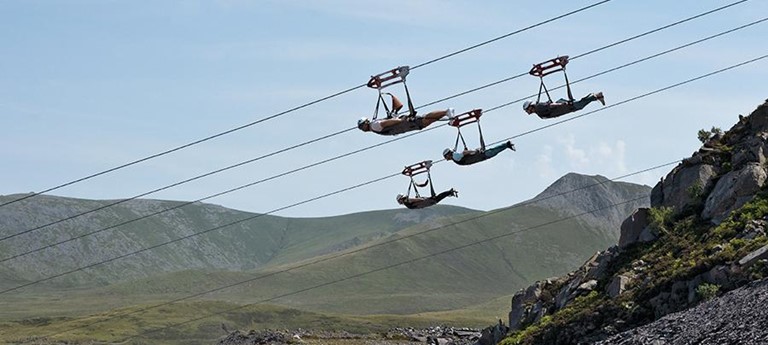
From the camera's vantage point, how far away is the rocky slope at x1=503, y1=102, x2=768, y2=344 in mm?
83500

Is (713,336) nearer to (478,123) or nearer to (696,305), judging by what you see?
(696,305)

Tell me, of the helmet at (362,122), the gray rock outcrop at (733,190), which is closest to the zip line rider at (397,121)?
the helmet at (362,122)

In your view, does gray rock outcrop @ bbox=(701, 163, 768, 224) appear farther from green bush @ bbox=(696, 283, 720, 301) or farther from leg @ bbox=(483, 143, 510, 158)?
leg @ bbox=(483, 143, 510, 158)

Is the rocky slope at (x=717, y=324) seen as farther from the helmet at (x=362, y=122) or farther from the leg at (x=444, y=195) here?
the helmet at (x=362, y=122)

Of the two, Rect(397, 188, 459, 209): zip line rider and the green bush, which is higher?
Rect(397, 188, 459, 209): zip line rider

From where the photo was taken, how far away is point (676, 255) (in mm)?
91938

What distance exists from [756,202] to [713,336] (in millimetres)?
25330

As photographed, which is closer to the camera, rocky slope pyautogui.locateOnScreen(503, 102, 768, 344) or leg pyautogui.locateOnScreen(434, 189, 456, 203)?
leg pyautogui.locateOnScreen(434, 189, 456, 203)

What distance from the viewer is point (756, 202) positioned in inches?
3615

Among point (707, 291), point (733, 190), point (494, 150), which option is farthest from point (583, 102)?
point (733, 190)

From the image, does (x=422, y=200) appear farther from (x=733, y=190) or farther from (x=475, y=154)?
(x=733, y=190)

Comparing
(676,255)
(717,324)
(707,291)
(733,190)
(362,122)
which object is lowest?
(717,324)

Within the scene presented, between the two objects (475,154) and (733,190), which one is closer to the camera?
(475,154)

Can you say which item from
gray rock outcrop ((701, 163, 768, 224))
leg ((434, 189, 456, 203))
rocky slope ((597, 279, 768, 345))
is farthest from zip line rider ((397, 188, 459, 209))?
gray rock outcrop ((701, 163, 768, 224))
